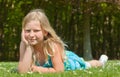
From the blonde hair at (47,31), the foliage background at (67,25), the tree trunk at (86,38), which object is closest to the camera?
the blonde hair at (47,31)

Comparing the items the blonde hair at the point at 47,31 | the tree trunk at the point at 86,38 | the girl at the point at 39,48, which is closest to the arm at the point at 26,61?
the girl at the point at 39,48

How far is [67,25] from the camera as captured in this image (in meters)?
19.6

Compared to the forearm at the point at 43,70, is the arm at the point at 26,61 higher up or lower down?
higher up

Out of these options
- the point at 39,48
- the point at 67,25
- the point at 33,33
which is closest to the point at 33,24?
the point at 33,33

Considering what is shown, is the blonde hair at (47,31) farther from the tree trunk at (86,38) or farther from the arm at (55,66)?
the tree trunk at (86,38)

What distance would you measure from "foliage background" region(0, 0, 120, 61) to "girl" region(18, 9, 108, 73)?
12.0 m

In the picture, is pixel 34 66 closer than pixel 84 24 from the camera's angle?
Yes

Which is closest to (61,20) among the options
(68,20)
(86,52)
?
(68,20)

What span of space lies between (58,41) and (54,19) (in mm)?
12648

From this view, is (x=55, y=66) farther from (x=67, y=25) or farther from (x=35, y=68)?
(x=67, y=25)

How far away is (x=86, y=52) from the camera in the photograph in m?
18.4

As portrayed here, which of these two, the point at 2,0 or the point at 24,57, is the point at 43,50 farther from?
the point at 2,0

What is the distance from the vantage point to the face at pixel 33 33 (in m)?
6.53

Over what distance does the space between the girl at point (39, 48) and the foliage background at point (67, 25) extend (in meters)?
12.0
